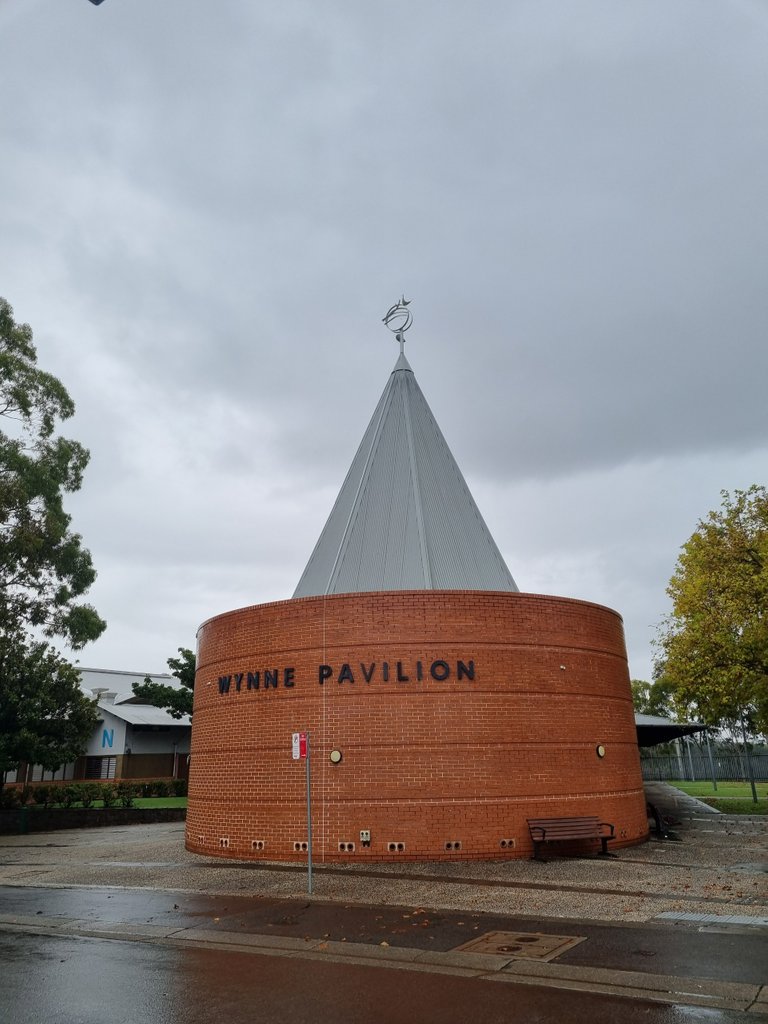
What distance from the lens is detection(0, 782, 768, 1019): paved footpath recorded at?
22.8ft

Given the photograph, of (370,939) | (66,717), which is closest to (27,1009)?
(370,939)

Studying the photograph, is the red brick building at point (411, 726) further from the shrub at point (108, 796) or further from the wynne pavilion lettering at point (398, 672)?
the shrub at point (108, 796)

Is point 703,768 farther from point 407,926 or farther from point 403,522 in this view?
point 407,926

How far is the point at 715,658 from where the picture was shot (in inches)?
941

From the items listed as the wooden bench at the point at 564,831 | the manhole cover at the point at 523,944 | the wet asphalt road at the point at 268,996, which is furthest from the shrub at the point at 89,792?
the manhole cover at the point at 523,944

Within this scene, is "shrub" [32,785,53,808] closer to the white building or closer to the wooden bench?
the white building

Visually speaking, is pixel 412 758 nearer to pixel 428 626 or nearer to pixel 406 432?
pixel 428 626

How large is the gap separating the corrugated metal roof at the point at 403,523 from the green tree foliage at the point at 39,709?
13.9 meters

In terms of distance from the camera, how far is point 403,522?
19578 mm

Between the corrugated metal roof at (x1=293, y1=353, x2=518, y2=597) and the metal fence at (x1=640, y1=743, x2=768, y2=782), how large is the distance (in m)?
34.2

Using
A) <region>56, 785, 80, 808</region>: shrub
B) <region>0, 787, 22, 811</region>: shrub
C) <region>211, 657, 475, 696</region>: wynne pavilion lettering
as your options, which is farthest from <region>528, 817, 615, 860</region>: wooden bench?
<region>56, 785, 80, 808</region>: shrub

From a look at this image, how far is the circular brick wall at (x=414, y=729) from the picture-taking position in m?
13.8

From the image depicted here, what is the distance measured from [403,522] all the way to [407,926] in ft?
38.3

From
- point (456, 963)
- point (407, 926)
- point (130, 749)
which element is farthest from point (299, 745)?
point (130, 749)
